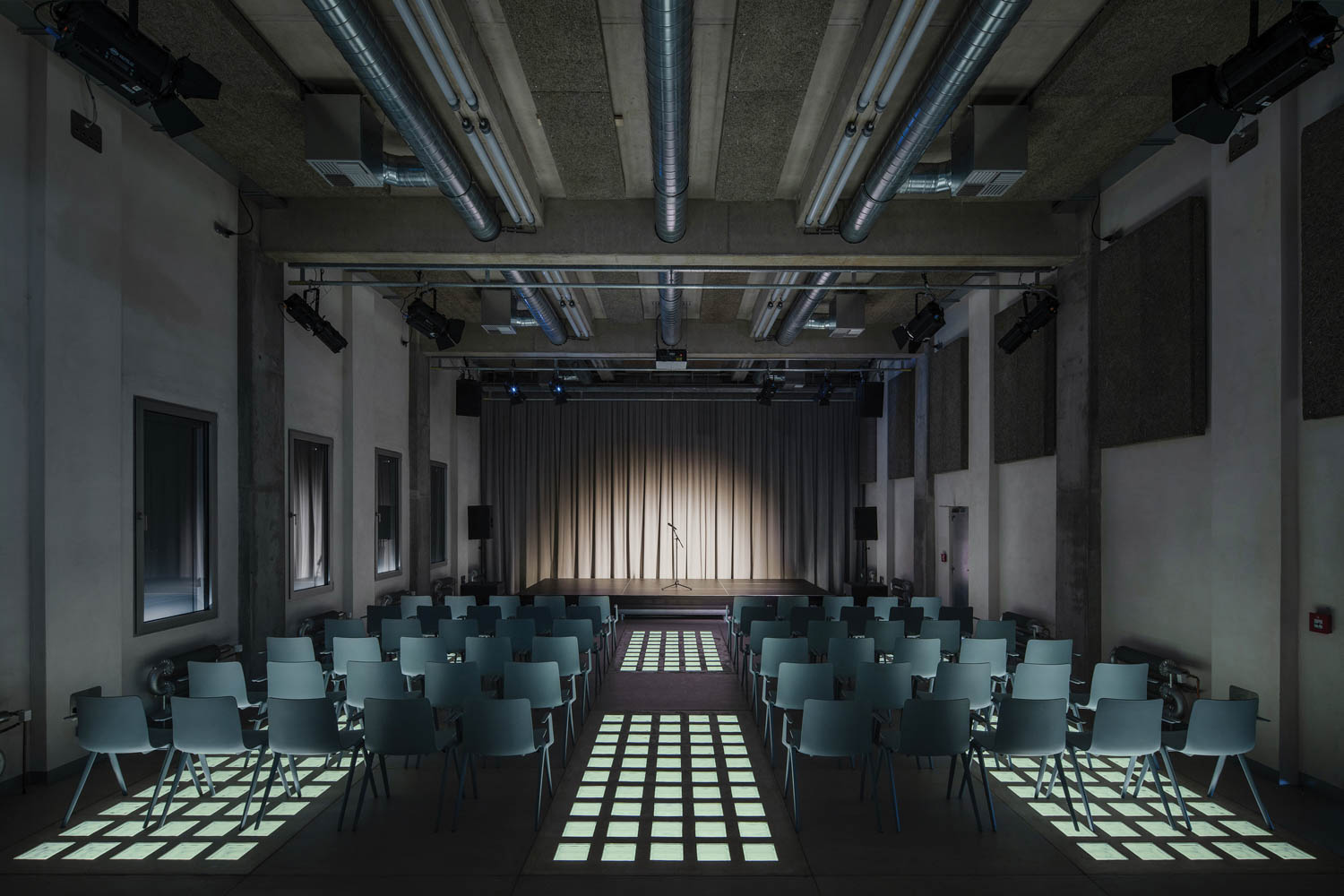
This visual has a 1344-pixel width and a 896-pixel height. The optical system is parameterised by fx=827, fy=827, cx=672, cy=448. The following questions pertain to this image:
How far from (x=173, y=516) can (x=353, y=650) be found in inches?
78.0

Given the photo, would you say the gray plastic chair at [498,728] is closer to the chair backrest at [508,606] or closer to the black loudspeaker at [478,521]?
the chair backrest at [508,606]

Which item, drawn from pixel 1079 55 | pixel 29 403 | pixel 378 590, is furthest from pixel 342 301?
pixel 1079 55

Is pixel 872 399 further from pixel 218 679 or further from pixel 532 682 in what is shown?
pixel 218 679

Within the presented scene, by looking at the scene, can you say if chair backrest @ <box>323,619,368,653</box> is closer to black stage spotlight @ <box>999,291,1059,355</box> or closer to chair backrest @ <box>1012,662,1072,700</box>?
chair backrest @ <box>1012,662,1072,700</box>

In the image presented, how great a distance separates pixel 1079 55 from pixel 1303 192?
1.65 metres

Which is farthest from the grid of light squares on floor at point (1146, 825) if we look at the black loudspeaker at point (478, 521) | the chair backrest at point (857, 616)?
the black loudspeaker at point (478, 521)

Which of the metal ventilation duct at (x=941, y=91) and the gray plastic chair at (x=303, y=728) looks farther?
the gray plastic chair at (x=303, y=728)

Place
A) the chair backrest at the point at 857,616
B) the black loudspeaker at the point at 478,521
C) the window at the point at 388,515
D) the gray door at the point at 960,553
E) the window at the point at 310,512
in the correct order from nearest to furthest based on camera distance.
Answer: the chair backrest at the point at 857,616 < the window at the point at 310,512 < the window at the point at 388,515 < the gray door at the point at 960,553 < the black loudspeaker at the point at 478,521

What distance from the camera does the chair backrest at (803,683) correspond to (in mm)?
5516

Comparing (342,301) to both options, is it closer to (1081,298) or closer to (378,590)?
(378,590)

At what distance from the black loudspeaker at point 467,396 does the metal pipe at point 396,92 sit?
7013mm

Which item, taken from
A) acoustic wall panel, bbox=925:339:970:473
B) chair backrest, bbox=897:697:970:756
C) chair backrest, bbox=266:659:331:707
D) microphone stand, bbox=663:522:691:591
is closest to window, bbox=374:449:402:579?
microphone stand, bbox=663:522:691:591

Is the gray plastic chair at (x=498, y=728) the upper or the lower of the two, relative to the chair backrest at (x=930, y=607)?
upper

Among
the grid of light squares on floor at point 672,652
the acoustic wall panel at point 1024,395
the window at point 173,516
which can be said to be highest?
the acoustic wall panel at point 1024,395
